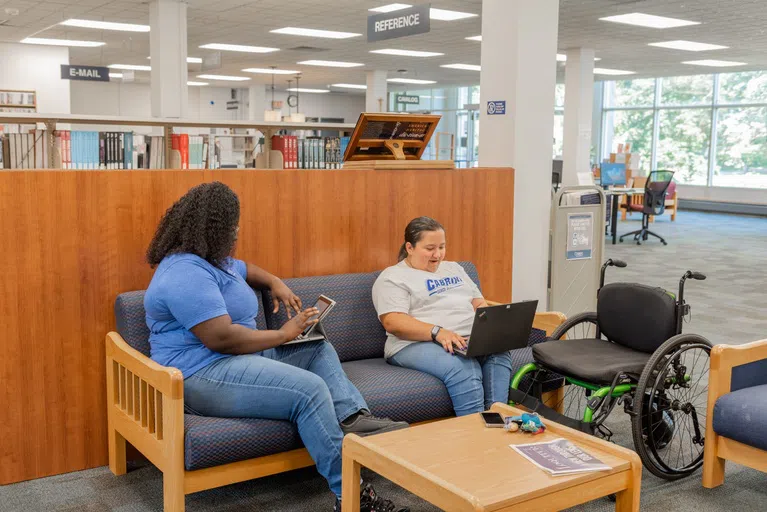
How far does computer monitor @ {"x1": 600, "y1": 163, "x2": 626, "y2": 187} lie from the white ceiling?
2.06m

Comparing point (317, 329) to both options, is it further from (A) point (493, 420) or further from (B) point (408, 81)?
(B) point (408, 81)

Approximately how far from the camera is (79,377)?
3.27m

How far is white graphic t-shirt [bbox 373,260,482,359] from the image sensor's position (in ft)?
11.5

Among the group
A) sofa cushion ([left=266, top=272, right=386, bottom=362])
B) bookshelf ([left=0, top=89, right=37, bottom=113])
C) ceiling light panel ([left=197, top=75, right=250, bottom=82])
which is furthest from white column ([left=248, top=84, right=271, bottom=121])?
sofa cushion ([left=266, top=272, right=386, bottom=362])

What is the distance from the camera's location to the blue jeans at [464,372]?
10.8 ft

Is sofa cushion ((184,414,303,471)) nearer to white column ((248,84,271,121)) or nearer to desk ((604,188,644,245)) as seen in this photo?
desk ((604,188,644,245))

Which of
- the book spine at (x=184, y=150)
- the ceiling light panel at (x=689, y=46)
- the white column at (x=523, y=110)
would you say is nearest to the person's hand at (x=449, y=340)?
the white column at (x=523, y=110)

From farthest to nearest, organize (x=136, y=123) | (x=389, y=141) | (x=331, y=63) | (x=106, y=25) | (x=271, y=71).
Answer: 1. (x=271, y=71)
2. (x=331, y=63)
3. (x=106, y=25)
4. (x=136, y=123)
5. (x=389, y=141)

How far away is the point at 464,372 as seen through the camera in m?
3.30

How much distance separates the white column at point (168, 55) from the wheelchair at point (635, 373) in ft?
26.2

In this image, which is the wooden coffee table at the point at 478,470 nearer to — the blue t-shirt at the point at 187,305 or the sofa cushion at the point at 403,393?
the sofa cushion at the point at 403,393

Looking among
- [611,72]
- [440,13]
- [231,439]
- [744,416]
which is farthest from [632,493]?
[611,72]

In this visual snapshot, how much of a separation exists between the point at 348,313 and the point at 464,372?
2.18ft

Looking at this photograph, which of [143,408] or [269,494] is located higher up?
[143,408]
